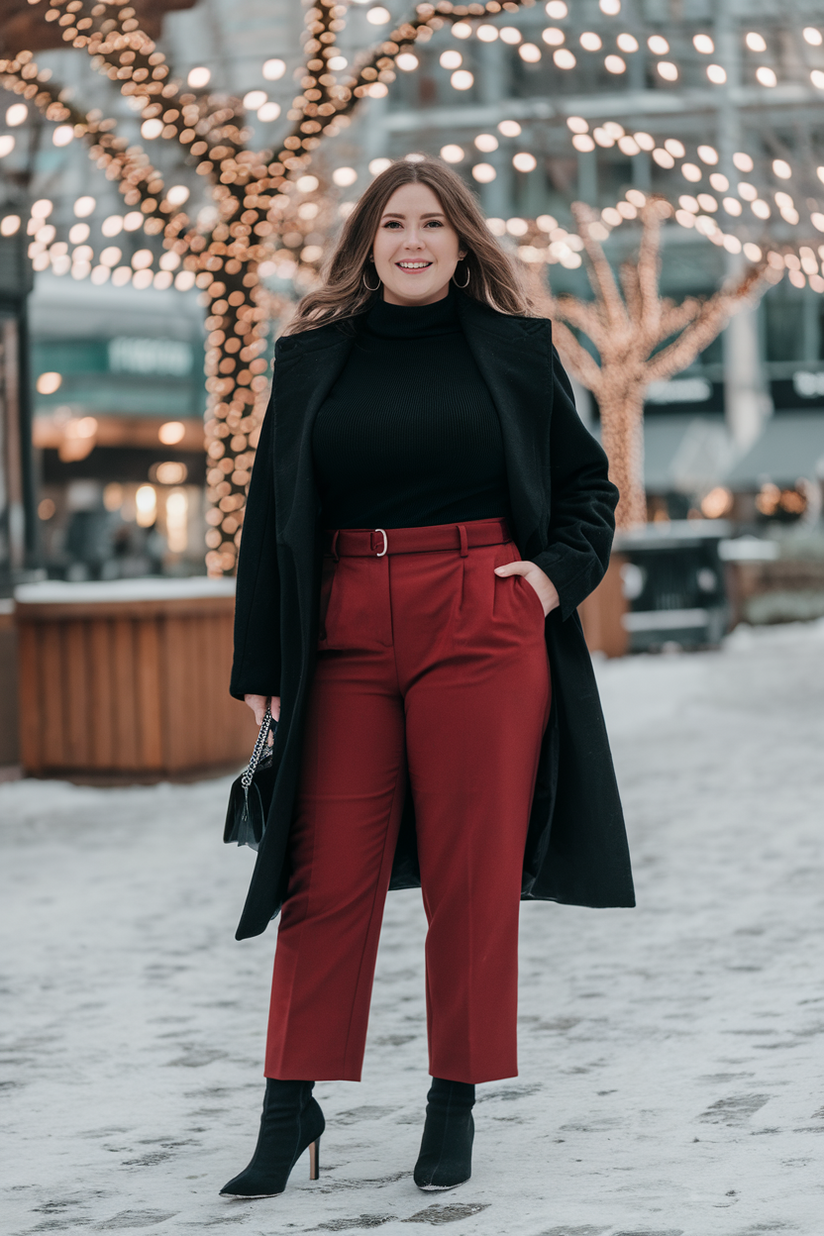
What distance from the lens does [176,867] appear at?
646 cm

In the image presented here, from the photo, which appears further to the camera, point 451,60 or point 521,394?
point 451,60

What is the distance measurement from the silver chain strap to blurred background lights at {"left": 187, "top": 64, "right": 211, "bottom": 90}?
638 cm

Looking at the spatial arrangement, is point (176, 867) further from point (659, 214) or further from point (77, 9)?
point (659, 214)

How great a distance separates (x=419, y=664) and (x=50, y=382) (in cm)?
2832

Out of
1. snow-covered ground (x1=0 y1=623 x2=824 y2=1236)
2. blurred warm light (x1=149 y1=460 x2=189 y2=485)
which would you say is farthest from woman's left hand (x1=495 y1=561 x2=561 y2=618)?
blurred warm light (x1=149 y1=460 x2=189 y2=485)

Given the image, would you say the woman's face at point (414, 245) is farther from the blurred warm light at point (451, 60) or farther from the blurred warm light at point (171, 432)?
the blurred warm light at point (171, 432)

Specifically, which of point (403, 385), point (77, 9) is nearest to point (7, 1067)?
point (403, 385)

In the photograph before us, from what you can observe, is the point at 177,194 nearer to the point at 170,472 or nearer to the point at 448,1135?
the point at 448,1135

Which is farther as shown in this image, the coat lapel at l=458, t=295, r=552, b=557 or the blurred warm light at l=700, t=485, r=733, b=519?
the blurred warm light at l=700, t=485, r=733, b=519

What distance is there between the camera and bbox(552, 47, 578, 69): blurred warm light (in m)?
9.97

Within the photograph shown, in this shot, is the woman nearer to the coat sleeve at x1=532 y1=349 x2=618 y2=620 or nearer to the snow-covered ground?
the coat sleeve at x1=532 y1=349 x2=618 y2=620

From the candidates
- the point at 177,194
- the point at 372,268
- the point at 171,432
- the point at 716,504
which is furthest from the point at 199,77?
the point at 716,504

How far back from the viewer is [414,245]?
3025mm

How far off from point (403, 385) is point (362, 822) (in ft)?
2.75
